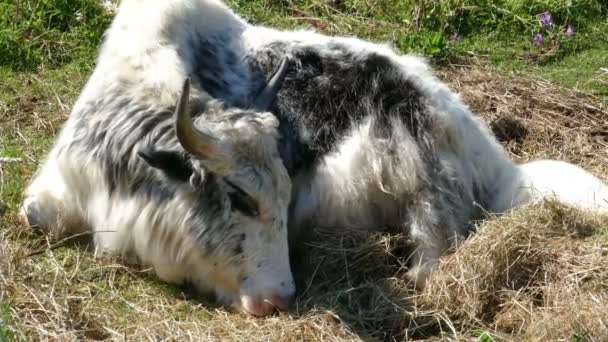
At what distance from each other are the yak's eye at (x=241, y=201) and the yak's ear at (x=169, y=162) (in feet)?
0.61

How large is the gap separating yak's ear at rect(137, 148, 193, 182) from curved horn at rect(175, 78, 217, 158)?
0.39 feet

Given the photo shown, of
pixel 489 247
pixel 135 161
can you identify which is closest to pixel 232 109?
pixel 135 161

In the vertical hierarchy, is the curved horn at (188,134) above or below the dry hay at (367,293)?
above

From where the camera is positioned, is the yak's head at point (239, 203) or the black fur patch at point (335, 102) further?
the black fur patch at point (335, 102)

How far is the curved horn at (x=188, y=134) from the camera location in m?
4.07

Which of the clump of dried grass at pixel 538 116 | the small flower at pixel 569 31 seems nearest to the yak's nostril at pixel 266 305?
the clump of dried grass at pixel 538 116

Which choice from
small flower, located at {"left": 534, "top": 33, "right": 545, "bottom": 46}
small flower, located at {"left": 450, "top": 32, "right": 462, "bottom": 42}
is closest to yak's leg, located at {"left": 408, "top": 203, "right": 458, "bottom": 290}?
small flower, located at {"left": 450, "top": 32, "right": 462, "bottom": 42}

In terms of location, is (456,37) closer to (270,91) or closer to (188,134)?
(270,91)

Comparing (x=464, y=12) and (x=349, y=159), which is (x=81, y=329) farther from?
(x=464, y=12)

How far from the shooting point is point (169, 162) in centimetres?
436

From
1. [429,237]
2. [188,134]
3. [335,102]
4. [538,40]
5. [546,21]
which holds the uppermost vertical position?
[188,134]

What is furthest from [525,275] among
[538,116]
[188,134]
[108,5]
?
[108,5]

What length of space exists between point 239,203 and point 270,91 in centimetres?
77

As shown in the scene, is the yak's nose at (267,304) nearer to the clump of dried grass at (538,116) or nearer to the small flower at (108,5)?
the clump of dried grass at (538,116)
